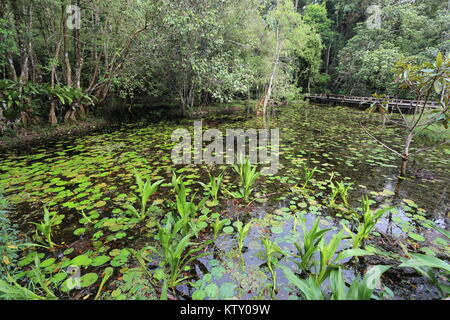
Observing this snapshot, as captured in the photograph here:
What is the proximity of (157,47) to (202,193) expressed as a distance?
7.59 meters

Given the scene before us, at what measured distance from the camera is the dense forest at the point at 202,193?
2.01 metres

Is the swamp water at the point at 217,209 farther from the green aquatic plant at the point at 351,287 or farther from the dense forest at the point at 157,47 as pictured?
the dense forest at the point at 157,47

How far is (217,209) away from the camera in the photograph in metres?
3.37

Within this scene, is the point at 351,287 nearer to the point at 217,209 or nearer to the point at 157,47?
the point at 217,209

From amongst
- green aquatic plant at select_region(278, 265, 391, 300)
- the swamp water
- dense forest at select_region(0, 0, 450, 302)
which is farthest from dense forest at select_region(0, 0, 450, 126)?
green aquatic plant at select_region(278, 265, 391, 300)

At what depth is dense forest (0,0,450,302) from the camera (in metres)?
2.01

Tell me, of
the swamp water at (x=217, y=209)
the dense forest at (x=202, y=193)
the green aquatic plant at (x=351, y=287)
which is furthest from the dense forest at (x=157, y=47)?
the green aquatic plant at (x=351, y=287)

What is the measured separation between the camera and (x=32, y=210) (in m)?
3.20

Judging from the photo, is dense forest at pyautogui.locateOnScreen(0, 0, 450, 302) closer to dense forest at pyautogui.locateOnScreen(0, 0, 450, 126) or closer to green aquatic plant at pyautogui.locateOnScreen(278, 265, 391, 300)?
green aquatic plant at pyautogui.locateOnScreen(278, 265, 391, 300)

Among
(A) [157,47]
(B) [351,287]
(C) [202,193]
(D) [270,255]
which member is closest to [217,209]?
(C) [202,193]

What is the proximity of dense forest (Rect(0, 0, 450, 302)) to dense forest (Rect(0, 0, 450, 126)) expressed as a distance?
0.11 m
